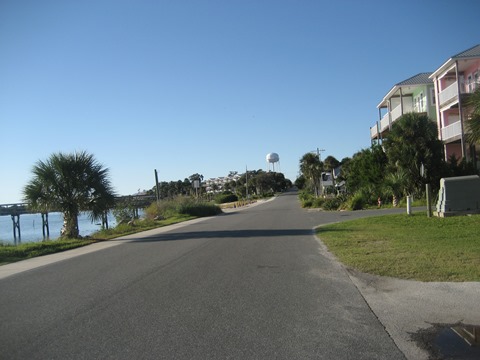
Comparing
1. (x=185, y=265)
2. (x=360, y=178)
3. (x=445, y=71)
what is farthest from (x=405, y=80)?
(x=185, y=265)

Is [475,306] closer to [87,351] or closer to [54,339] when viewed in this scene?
[87,351]

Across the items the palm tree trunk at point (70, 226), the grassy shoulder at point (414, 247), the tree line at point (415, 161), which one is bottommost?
the grassy shoulder at point (414, 247)

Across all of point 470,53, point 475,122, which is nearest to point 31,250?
point 475,122

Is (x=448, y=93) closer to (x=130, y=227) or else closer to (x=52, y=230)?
(x=130, y=227)

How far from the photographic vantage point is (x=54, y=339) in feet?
18.2

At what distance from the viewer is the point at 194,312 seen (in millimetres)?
6484

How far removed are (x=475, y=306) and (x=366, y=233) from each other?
28.9 ft

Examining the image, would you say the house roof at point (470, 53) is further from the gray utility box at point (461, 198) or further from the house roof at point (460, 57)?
the gray utility box at point (461, 198)

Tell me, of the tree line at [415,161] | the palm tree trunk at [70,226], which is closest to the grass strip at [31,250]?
the palm tree trunk at [70,226]

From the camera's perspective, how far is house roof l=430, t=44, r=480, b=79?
1098 inches

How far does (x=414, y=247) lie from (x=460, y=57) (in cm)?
2147

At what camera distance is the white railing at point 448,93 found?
2886cm

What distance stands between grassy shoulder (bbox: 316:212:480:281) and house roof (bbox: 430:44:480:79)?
49.9 feet

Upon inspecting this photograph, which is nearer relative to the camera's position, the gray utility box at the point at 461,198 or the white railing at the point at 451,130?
the gray utility box at the point at 461,198
